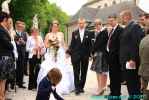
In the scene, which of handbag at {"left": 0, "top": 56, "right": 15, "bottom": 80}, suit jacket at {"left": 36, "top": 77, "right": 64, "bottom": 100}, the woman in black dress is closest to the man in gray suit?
suit jacket at {"left": 36, "top": 77, "right": 64, "bottom": 100}

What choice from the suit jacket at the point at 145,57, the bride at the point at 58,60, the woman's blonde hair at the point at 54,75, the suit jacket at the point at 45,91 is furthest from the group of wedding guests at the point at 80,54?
the woman's blonde hair at the point at 54,75

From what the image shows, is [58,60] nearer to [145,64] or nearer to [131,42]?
[131,42]

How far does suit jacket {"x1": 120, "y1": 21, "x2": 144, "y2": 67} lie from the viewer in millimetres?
11895

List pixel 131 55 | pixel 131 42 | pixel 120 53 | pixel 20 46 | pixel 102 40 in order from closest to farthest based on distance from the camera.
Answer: pixel 131 55
pixel 131 42
pixel 120 53
pixel 102 40
pixel 20 46

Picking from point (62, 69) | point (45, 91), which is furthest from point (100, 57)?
point (45, 91)

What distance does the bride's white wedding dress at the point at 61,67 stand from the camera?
15699mm

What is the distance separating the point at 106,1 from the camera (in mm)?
142000

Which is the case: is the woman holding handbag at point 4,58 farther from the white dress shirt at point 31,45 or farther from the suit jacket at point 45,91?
the white dress shirt at point 31,45

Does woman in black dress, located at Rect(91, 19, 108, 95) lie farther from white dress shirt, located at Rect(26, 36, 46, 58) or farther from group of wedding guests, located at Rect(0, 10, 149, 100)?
white dress shirt, located at Rect(26, 36, 46, 58)

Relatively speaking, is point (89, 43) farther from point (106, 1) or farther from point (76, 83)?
point (106, 1)

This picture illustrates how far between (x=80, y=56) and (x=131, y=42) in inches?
171

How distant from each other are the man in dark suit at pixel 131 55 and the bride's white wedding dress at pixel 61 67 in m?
3.95

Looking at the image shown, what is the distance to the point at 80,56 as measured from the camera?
1623 cm

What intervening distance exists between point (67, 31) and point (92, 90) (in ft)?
395
